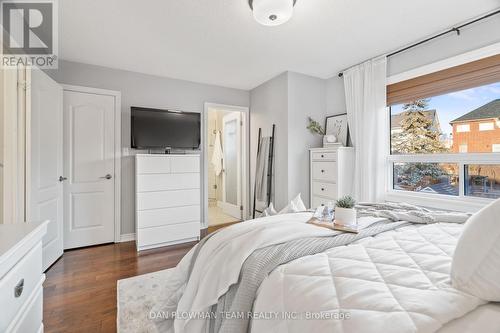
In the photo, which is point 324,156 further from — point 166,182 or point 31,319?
point 31,319

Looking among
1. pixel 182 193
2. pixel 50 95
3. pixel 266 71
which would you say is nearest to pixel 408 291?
pixel 182 193

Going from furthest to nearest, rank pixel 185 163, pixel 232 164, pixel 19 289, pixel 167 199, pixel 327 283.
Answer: pixel 232 164 < pixel 185 163 < pixel 167 199 < pixel 19 289 < pixel 327 283

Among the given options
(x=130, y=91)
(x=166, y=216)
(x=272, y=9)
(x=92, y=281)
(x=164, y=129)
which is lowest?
(x=92, y=281)

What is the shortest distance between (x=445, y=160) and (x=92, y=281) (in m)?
3.79

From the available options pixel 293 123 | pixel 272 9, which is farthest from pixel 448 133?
pixel 272 9

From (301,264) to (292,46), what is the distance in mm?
2498

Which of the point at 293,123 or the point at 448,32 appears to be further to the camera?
the point at 293,123

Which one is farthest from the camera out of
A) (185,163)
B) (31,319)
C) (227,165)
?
(227,165)

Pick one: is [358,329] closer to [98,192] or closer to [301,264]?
[301,264]

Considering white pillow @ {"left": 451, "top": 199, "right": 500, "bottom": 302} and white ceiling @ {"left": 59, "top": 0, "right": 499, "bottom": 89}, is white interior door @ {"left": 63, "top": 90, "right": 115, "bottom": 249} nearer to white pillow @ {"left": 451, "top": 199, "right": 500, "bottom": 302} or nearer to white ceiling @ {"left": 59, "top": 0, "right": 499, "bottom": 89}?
white ceiling @ {"left": 59, "top": 0, "right": 499, "bottom": 89}

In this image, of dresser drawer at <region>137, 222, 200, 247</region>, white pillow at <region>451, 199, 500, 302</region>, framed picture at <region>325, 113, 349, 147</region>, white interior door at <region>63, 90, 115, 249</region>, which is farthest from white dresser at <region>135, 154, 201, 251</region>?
white pillow at <region>451, 199, 500, 302</region>

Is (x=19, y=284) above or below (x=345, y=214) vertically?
below

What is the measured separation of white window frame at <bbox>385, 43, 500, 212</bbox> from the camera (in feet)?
7.14

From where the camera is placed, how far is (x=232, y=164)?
4.81 meters
